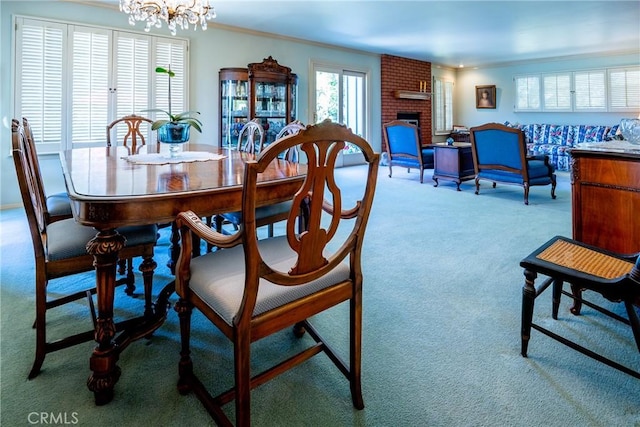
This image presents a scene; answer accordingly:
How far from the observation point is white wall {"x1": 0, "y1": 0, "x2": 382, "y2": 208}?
412 centimetres

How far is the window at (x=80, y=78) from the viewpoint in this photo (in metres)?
4.20

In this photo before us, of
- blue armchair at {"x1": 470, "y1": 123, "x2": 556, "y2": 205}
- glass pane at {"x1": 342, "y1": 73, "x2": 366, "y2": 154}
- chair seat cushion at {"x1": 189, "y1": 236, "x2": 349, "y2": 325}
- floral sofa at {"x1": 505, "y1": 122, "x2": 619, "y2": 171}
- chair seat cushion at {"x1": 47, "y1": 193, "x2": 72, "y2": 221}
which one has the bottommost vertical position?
chair seat cushion at {"x1": 189, "y1": 236, "x2": 349, "y2": 325}

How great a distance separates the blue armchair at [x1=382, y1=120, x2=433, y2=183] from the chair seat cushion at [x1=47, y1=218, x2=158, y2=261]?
4975mm

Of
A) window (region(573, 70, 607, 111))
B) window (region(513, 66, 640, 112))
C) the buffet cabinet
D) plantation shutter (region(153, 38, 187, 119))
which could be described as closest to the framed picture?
window (region(513, 66, 640, 112))

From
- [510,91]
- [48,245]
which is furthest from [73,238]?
[510,91]

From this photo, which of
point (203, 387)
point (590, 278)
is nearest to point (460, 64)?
point (590, 278)

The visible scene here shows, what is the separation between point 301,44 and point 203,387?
21.1 feet

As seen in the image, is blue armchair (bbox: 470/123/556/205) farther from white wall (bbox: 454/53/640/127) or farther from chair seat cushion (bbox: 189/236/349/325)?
white wall (bbox: 454/53/640/127)

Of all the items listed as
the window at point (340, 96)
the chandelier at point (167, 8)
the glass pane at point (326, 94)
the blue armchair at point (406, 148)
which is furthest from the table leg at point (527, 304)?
the glass pane at point (326, 94)

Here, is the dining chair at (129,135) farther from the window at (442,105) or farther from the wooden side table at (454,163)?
the window at (442,105)

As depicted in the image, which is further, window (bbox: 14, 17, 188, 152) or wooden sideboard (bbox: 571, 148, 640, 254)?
window (bbox: 14, 17, 188, 152)

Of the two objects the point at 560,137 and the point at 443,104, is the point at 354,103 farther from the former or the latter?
the point at 560,137

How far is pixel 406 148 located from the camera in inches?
248

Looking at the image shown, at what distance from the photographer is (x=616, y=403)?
1.30 m
